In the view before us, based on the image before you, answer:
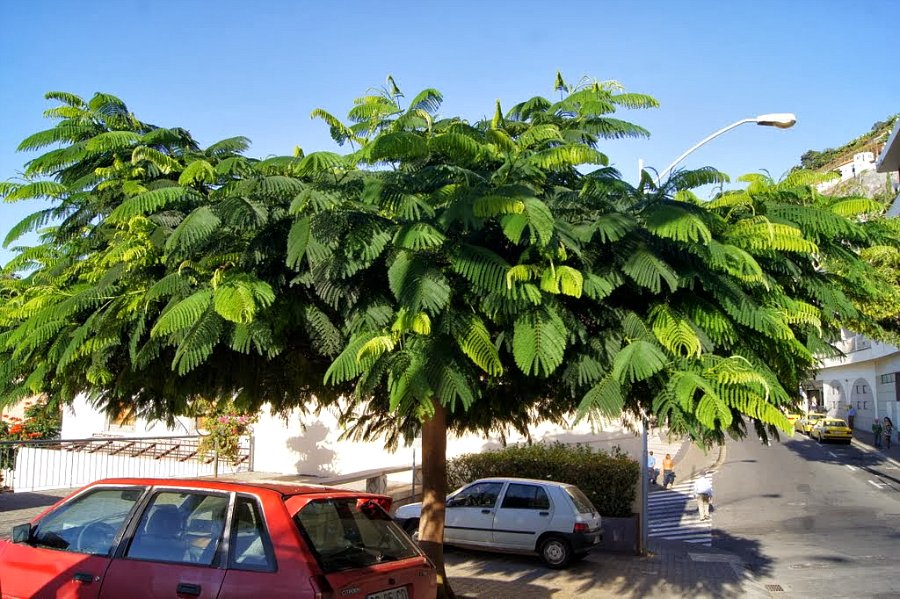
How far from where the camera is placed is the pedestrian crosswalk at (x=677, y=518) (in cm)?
1738

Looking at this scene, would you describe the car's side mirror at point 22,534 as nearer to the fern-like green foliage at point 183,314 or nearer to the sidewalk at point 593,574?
the fern-like green foliage at point 183,314

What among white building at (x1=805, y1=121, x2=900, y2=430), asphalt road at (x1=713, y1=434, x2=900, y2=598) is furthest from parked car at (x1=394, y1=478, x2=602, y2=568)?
white building at (x1=805, y1=121, x2=900, y2=430)

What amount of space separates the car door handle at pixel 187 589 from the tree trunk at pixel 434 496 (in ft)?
8.85

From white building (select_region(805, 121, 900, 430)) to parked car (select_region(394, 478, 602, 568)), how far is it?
88.8 ft

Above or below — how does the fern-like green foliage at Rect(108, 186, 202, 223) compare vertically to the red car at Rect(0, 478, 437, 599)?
above

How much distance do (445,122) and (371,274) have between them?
1.74 metres

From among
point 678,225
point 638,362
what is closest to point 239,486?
point 638,362

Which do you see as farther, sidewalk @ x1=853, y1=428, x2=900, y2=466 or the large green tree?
sidewalk @ x1=853, y1=428, x2=900, y2=466

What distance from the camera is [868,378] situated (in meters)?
48.5

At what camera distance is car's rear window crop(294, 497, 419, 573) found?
4.51 metres

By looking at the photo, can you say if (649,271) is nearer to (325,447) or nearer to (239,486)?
(239,486)

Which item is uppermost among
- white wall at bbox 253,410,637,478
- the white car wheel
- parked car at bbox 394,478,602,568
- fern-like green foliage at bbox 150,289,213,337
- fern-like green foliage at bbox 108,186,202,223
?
fern-like green foliage at bbox 108,186,202,223

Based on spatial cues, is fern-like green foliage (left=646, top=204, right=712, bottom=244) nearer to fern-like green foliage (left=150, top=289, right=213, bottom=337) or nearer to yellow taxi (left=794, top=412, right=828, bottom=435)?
fern-like green foliage (left=150, top=289, right=213, bottom=337)

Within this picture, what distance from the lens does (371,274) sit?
5082 mm
